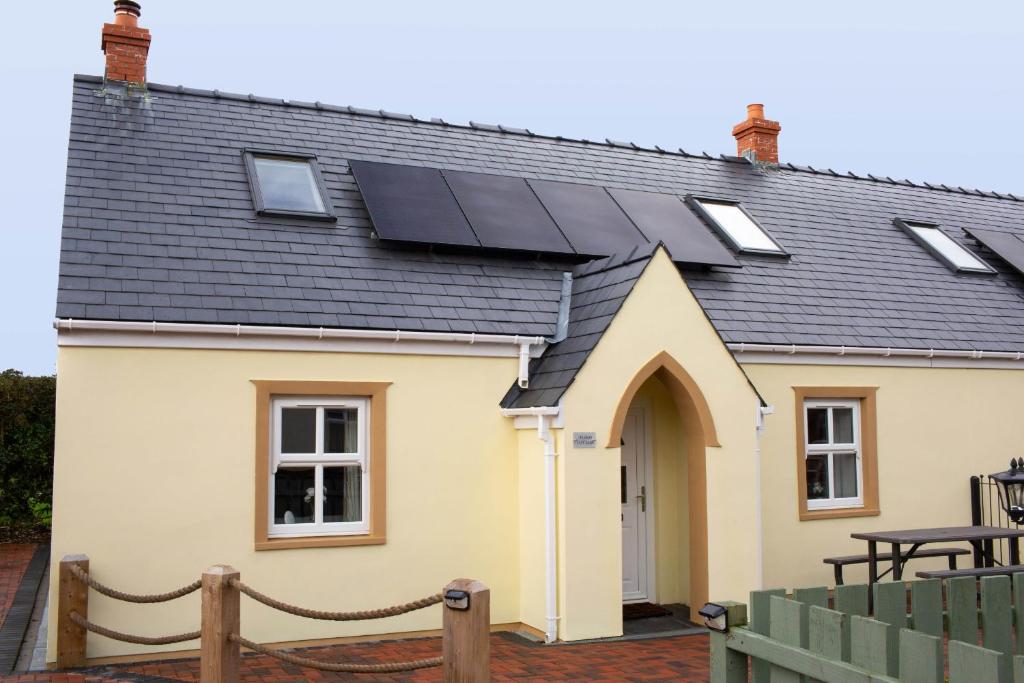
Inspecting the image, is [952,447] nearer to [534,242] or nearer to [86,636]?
[534,242]

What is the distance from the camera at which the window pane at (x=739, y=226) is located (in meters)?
13.5

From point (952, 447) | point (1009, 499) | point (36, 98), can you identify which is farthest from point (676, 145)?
point (36, 98)

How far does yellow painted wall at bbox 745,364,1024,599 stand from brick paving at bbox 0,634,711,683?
260cm

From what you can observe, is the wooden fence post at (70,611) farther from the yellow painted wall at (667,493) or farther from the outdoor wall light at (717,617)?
the yellow painted wall at (667,493)

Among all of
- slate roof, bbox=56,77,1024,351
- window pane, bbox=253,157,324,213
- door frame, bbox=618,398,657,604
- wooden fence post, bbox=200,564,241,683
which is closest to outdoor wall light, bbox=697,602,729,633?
wooden fence post, bbox=200,564,241,683

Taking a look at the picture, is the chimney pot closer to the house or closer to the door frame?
the house

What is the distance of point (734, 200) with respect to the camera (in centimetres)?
1486

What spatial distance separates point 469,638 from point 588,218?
7629 millimetres

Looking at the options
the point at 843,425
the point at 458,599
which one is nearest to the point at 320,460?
the point at 458,599

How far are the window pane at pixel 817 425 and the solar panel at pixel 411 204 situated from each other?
193 inches

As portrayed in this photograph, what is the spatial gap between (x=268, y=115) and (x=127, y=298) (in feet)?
16.3

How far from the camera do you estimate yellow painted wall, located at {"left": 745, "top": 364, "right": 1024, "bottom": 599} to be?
11.5 meters

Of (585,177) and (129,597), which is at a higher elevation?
(585,177)

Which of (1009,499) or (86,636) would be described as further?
(1009,499)
